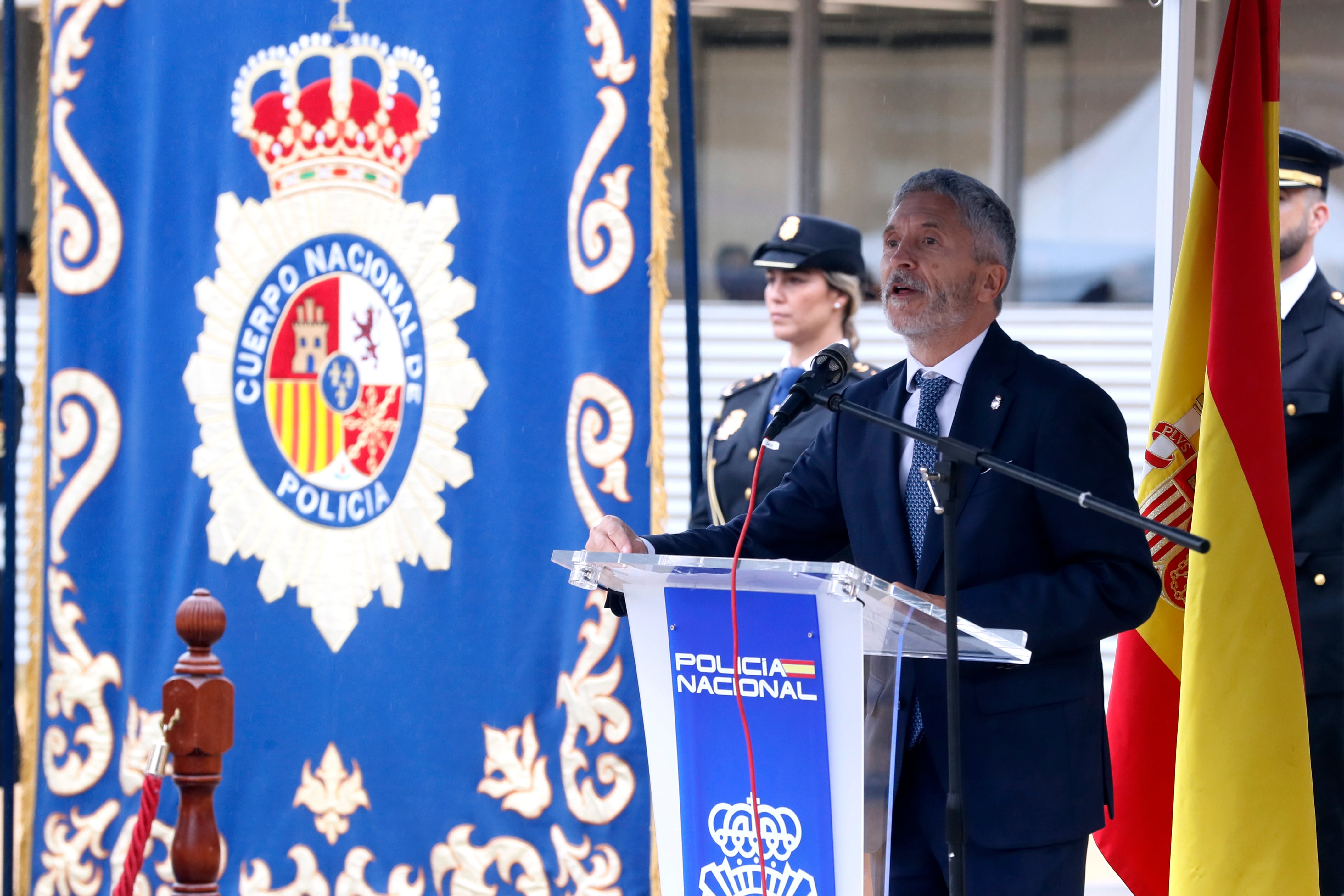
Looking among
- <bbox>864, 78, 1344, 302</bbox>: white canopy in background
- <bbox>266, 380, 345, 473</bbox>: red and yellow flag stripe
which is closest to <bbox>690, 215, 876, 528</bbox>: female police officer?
<bbox>266, 380, 345, 473</bbox>: red and yellow flag stripe

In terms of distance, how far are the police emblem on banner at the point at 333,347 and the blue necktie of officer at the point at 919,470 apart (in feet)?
4.49

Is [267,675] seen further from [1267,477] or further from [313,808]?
[1267,477]

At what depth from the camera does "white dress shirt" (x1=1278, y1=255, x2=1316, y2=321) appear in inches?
114

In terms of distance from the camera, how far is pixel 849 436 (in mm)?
2166

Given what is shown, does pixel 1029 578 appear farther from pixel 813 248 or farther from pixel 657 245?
pixel 813 248

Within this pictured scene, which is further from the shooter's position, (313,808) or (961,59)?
(961,59)

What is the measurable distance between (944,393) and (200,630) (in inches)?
60.0

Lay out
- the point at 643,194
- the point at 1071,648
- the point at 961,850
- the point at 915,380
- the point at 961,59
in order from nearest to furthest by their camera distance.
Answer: the point at 961,850, the point at 1071,648, the point at 915,380, the point at 643,194, the point at 961,59

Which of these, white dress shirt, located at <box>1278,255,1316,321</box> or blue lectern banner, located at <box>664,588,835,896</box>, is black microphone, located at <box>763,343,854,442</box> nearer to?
blue lectern banner, located at <box>664,588,835,896</box>

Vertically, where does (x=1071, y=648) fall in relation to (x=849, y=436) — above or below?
below

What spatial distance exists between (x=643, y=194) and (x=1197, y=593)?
1.54m

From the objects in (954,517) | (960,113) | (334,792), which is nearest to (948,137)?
(960,113)

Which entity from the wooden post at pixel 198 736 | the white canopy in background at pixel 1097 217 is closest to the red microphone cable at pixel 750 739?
the wooden post at pixel 198 736

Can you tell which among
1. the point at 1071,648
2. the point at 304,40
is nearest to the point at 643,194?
the point at 304,40
